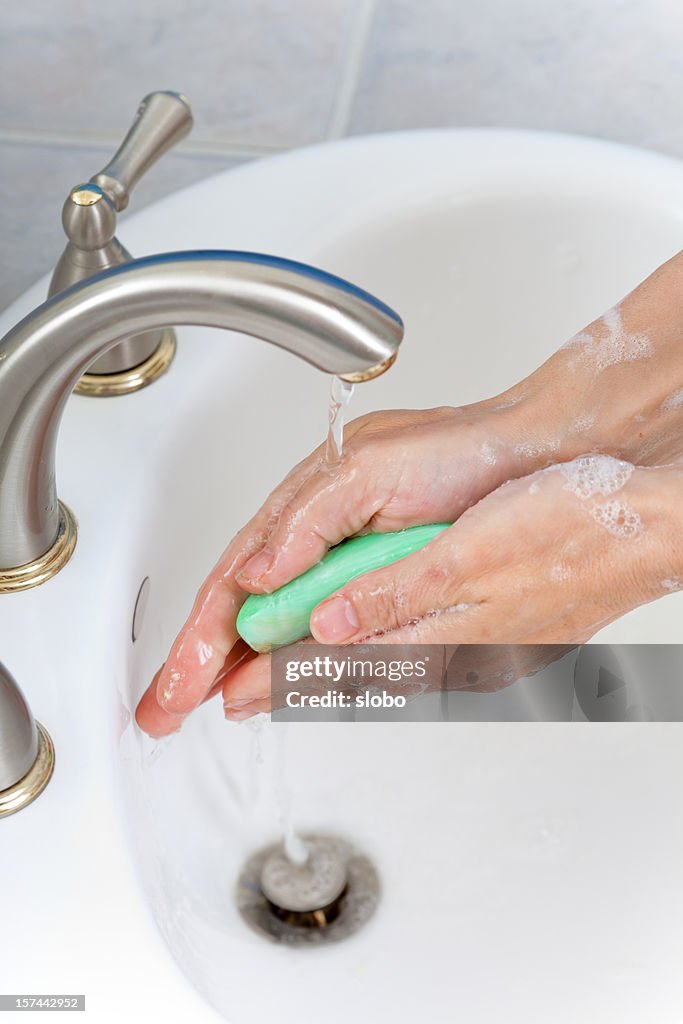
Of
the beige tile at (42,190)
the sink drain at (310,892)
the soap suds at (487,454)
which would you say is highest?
the beige tile at (42,190)

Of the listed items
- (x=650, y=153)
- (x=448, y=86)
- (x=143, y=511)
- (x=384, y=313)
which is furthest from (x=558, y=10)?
(x=384, y=313)

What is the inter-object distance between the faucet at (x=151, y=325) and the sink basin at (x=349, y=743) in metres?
0.07

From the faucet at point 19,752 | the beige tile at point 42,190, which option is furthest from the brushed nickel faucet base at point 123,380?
the beige tile at point 42,190

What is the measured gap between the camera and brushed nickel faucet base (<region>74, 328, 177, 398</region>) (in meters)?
0.65

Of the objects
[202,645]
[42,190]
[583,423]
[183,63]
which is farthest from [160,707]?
[183,63]

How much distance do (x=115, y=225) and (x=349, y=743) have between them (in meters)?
0.30

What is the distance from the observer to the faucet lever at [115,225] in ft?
1.92

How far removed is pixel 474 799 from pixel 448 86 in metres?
0.83

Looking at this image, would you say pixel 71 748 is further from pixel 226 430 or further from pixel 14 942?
pixel 226 430

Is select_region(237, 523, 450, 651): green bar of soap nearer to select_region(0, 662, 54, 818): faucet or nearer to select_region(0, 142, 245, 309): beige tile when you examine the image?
select_region(0, 662, 54, 818): faucet

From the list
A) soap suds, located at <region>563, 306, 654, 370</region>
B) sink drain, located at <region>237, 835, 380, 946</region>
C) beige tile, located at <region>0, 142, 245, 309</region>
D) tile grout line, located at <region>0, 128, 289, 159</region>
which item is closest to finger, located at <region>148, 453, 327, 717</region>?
sink drain, located at <region>237, 835, 380, 946</region>

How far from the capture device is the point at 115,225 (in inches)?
23.5

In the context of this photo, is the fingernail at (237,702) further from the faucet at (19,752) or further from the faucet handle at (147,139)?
the faucet handle at (147,139)

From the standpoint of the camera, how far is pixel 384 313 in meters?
0.39
